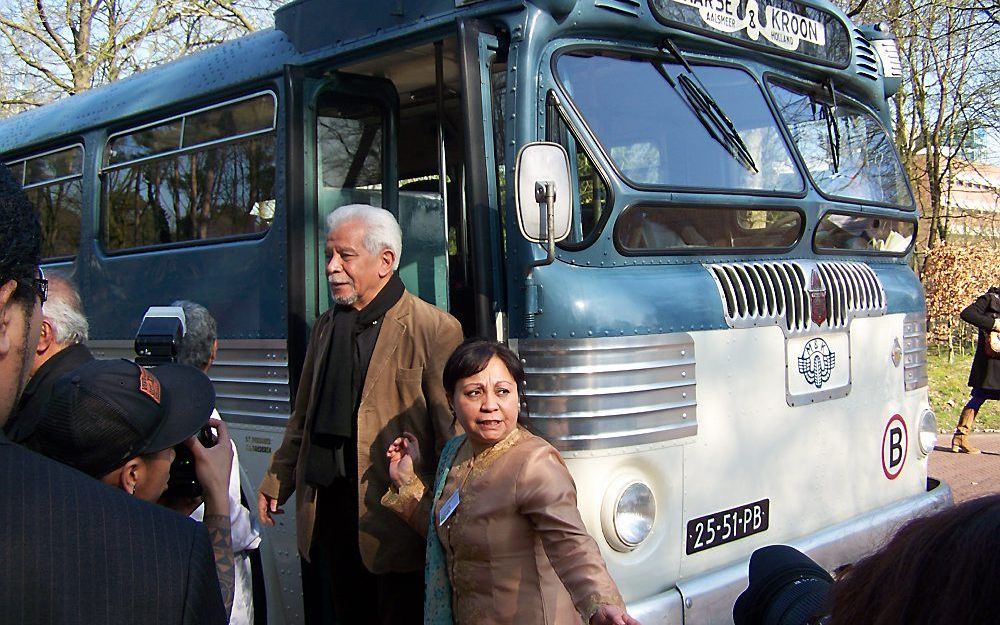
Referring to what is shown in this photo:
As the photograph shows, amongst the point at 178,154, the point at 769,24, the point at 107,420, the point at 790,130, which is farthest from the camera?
the point at 178,154

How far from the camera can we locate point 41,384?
2660mm

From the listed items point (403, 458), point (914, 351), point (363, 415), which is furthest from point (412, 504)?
point (914, 351)

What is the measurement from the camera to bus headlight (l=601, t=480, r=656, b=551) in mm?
3125

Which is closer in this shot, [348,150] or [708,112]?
[708,112]

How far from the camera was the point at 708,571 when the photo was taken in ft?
11.3

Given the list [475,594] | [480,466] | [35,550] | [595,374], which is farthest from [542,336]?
[35,550]

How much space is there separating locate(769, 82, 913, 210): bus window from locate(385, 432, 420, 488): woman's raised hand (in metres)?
2.32

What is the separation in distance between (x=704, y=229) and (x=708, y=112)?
1.75 feet

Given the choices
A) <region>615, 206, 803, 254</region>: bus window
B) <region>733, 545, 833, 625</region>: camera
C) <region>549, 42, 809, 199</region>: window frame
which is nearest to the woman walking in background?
<region>549, 42, 809, 199</region>: window frame

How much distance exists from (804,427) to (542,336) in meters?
1.39

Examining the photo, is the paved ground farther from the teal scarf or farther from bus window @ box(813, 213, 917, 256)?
the teal scarf

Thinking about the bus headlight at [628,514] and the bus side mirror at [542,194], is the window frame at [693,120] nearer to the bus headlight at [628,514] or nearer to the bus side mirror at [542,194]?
the bus side mirror at [542,194]

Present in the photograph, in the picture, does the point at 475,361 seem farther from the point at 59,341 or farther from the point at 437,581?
the point at 59,341

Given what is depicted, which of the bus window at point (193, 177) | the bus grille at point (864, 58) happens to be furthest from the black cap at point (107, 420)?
the bus grille at point (864, 58)
